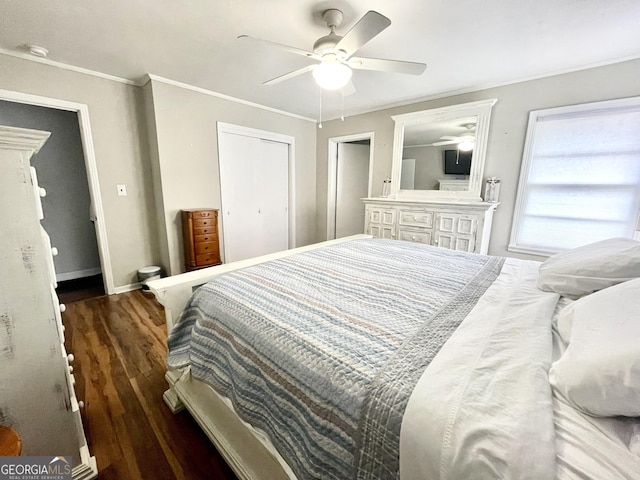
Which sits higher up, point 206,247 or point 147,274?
point 206,247

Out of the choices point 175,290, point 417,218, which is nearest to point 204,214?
point 175,290

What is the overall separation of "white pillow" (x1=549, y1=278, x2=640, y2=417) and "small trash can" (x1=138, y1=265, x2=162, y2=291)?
3.52 meters

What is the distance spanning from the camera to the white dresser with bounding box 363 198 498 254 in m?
2.83

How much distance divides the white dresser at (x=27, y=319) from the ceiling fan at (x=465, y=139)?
11.6 ft

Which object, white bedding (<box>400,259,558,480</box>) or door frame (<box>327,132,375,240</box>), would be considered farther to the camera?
door frame (<box>327,132,375,240</box>)

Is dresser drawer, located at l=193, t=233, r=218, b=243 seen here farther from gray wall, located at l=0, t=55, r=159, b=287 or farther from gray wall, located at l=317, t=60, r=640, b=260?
gray wall, located at l=317, t=60, r=640, b=260

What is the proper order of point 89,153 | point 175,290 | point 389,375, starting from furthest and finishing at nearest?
point 89,153
point 175,290
point 389,375

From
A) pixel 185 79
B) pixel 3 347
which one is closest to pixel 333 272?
Answer: pixel 3 347

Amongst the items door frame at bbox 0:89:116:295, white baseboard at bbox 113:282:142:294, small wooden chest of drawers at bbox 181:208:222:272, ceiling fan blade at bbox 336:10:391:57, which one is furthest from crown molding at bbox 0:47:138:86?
ceiling fan blade at bbox 336:10:391:57

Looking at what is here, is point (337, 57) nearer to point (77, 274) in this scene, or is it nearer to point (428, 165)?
point (428, 165)

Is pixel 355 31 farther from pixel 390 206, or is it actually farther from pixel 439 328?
pixel 390 206

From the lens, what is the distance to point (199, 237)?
306 centimetres

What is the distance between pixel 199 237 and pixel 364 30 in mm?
2600

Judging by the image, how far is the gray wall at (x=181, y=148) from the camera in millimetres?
2844
